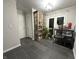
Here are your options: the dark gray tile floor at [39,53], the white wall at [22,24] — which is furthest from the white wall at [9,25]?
the white wall at [22,24]

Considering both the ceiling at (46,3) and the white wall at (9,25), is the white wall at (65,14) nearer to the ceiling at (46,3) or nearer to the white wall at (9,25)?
the ceiling at (46,3)

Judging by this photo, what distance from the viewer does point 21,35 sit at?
591cm

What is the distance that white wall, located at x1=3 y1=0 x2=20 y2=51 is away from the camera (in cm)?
280

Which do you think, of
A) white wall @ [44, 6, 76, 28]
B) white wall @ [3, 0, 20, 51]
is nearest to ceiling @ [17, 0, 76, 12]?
white wall @ [44, 6, 76, 28]

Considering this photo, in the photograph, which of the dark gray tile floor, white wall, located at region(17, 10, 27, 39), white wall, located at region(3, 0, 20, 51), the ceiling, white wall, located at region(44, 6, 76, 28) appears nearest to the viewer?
the dark gray tile floor

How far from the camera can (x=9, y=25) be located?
301 centimetres

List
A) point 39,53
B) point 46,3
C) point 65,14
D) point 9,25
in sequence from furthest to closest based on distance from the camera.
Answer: point 65,14, point 46,3, point 9,25, point 39,53

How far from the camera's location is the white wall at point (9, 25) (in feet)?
9.18

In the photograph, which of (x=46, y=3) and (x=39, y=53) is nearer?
(x=39, y=53)

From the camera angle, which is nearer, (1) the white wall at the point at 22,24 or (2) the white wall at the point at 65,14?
(2) the white wall at the point at 65,14

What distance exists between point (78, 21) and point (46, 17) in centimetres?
569

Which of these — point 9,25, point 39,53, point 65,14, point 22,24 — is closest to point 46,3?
point 65,14

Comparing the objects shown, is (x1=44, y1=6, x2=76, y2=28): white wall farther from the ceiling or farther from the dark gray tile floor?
the dark gray tile floor

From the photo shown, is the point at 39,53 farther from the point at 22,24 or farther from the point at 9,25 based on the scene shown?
the point at 22,24
